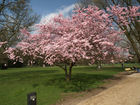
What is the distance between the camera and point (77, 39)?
6203mm

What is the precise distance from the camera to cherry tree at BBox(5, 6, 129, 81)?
6214 millimetres

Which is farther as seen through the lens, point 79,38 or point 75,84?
point 75,84

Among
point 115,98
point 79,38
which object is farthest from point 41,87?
point 115,98

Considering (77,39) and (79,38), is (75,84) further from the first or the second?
(77,39)

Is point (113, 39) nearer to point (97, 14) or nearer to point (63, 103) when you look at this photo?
point (97, 14)

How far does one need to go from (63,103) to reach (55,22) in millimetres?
5387

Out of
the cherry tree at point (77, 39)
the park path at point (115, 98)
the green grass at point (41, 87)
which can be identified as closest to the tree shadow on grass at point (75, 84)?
the green grass at point (41, 87)

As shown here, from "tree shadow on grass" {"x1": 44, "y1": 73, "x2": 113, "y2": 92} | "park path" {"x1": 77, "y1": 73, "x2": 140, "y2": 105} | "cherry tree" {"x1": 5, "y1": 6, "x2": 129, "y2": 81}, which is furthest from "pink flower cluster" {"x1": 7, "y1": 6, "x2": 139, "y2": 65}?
"tree shadow on grass" {"x1": 44, "y1": 73, "x2": 113, "y2": 92}

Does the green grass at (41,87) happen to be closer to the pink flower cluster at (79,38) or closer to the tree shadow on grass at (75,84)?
the tree shadow on grass at (75,84)

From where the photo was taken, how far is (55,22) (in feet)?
29.0

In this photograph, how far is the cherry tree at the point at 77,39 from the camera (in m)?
6.21

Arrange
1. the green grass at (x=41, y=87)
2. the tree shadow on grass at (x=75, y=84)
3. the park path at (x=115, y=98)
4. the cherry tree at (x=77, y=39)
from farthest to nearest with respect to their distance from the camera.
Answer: the tree shadow on grass at (x=75, y=84)
the green grass at (x=41, y=87)
the cherry tree at (x=77, y=39)
the park path at (x=115, y=98)

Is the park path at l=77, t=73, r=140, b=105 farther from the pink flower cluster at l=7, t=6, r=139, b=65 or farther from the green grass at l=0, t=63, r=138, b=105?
the pink flower cluster at l=7, t=6, r=139, b=65

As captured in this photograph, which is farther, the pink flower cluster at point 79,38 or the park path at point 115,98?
the pink flower cluster at point 79,38
